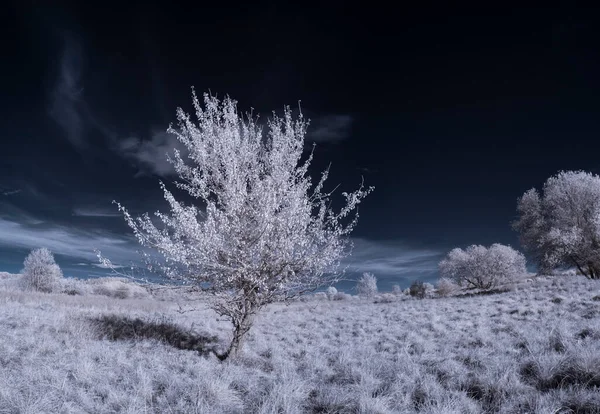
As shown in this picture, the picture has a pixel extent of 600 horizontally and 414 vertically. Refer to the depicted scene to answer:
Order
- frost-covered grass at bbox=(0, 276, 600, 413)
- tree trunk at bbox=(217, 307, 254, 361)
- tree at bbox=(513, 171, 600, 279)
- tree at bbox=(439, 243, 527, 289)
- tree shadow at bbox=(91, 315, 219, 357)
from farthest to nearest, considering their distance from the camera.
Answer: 1. tree at bbox=(439, 243, 527, 289)
2. tree at bbox=(513, 171, 600, 279)
3. tree shadow at bbox=(91, 315, 219, 357)
4. tree trunk at bbox=(217, 307, 254, 361)
5. frost-covered grass at bbox=(0, 276, 600, 413)

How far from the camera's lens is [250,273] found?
377 inches

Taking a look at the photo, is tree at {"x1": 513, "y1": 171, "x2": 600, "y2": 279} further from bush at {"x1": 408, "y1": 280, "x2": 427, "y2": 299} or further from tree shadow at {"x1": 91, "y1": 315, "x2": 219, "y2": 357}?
tree shadow at {"x1": 91, "y1": 315, "x2": 219, "y2": 357}

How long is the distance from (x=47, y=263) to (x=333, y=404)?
5235 cm

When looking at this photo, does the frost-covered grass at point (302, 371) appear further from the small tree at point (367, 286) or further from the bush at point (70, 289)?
the small tree at point (367, 286)

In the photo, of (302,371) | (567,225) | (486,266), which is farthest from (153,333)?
(486,266)

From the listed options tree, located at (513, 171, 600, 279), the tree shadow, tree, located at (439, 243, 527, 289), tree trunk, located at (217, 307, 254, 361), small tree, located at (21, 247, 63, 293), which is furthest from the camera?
tree, located at (439, 243, 527, 289)

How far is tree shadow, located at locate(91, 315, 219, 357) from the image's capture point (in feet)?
39.3

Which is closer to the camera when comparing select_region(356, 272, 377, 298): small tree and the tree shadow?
the tree shadow

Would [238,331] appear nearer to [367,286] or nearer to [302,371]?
[302,371]

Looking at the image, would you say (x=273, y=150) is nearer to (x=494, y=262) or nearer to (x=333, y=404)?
(x=333, y=404)

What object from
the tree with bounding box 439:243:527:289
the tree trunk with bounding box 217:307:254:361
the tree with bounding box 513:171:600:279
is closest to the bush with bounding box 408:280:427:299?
the tree with bounding box 439:243:527:289

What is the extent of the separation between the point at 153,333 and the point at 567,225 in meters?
32.4

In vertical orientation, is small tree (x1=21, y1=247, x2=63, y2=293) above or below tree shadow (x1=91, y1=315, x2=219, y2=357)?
above

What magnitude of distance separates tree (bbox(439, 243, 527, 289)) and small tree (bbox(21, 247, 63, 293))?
185 ft
